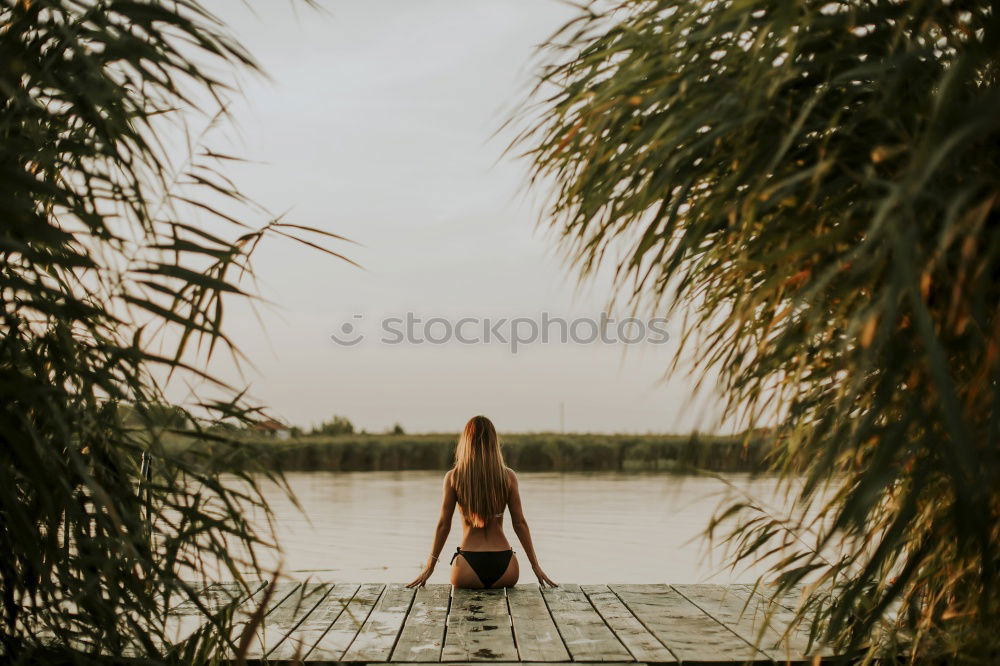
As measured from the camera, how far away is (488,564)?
484 cm

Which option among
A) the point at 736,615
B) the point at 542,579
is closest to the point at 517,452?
the point at 542,579

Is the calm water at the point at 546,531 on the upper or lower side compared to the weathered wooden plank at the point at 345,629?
lower

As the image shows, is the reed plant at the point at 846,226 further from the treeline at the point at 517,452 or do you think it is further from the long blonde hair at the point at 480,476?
the treeline at the point at 517,452

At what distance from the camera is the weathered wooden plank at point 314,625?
329 cm

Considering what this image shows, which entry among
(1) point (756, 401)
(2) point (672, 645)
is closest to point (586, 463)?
(2) point (672, 645)

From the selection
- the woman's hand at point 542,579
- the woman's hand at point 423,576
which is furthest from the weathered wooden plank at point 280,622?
the woman's hand at point 542,579

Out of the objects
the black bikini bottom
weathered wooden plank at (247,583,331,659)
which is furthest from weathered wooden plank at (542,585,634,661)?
weathered wooden plank at (247,583,331,659)

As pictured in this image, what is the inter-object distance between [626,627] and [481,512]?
135 cm

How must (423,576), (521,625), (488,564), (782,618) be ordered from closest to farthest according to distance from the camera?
(521,625), (782,618), (423,576), (488,564)

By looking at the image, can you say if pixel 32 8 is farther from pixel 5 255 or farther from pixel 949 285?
pixel 949 285

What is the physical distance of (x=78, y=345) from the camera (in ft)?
6.79

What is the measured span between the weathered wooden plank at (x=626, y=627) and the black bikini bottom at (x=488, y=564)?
456 millimetres

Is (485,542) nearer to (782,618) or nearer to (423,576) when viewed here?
(423,576)

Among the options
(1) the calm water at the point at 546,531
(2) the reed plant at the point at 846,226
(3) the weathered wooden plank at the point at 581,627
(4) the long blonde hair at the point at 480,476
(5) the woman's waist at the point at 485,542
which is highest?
(2) the reed plant at the point at 846,226
